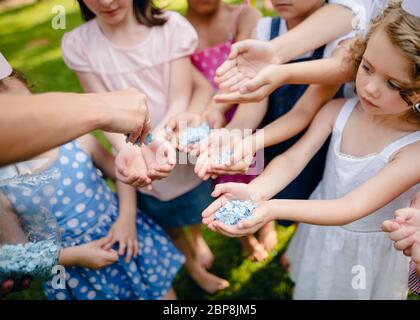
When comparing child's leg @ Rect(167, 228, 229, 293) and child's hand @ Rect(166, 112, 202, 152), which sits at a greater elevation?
child's hand @ Rect(166, 112, 202, 152)

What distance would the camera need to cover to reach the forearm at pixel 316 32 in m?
1.51

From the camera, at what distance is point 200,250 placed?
7.69ft

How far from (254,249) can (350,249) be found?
0.77 m

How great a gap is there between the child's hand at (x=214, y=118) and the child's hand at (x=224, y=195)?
46 cm

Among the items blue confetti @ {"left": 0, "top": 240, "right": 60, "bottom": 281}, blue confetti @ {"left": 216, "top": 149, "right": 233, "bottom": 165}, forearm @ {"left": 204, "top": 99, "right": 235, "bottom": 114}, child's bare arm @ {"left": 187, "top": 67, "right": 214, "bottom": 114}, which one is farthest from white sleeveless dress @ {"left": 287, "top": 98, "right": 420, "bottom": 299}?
blue confetti @ {"left": 0, "top": 240, "right": 60, "bottom": 281}

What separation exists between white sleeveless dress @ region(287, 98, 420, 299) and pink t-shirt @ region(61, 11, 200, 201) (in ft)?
2.33

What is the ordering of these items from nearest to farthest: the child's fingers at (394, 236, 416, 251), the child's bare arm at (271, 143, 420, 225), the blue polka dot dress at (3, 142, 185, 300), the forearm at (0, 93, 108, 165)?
the forearm at (0, 93, 108, 165) → the child's fingers at (394, 236, 416, 251) → the child's bare arm at (271, 143, 420, 225) → the blue polka dot dress at (3, 142, 185, 300)

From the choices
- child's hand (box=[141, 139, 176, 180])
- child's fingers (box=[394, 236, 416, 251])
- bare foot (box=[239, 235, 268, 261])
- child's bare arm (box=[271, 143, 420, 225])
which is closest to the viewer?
child's fingers (box=[394, 236, 416, 251])

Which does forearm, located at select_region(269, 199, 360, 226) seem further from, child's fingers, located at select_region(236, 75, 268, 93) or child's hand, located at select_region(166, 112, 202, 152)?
child's hand, located at select_region(166, 112, 202, 152)

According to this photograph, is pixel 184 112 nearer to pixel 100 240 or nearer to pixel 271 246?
pixel 100 240

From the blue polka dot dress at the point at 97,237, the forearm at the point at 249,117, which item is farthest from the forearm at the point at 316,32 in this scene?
the blue polka dot dress at the point at 97,237

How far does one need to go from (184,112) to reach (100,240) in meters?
0.60

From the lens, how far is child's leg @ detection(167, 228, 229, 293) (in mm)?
2215

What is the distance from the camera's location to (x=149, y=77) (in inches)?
Answer: 71.1
